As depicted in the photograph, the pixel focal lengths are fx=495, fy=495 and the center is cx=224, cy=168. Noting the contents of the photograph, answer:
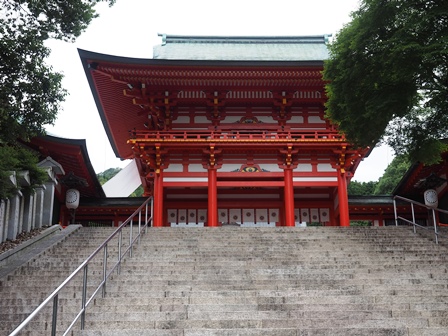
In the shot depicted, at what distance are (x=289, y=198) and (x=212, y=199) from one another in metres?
2.40

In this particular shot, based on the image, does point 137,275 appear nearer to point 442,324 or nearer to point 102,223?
point 442,324

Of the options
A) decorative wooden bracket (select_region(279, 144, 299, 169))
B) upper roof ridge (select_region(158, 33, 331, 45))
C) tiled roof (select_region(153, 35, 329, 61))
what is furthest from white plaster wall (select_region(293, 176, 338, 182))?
upper roof ridge (select_region(158, 33, 331, 45))

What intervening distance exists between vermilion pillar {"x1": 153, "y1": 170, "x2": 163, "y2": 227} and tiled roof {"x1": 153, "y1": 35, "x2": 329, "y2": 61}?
608 cm

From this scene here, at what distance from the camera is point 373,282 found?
7422mm

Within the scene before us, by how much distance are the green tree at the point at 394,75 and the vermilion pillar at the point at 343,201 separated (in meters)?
5.87

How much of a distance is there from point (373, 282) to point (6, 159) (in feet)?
21.6

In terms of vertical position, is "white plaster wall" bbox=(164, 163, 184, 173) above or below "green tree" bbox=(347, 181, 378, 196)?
below

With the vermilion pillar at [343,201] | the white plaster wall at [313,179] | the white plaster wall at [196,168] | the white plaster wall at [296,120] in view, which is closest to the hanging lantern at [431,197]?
the vermilion pillar at [343,201]

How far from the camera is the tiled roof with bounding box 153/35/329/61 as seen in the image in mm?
20000

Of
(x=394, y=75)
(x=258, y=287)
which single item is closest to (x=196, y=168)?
(x=394, y=75)

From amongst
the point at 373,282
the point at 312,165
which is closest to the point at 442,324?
the point at 373,282

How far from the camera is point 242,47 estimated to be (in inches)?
837

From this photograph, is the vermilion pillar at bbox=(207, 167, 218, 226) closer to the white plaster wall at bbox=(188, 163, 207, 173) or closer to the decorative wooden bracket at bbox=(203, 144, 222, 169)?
the decorative wooden bracket at bbox=(203, 144, 222, 169)

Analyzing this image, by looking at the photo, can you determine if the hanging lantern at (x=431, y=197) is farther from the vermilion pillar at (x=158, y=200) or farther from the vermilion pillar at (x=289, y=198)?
the vermilion pillar at (x=158, y=200)
